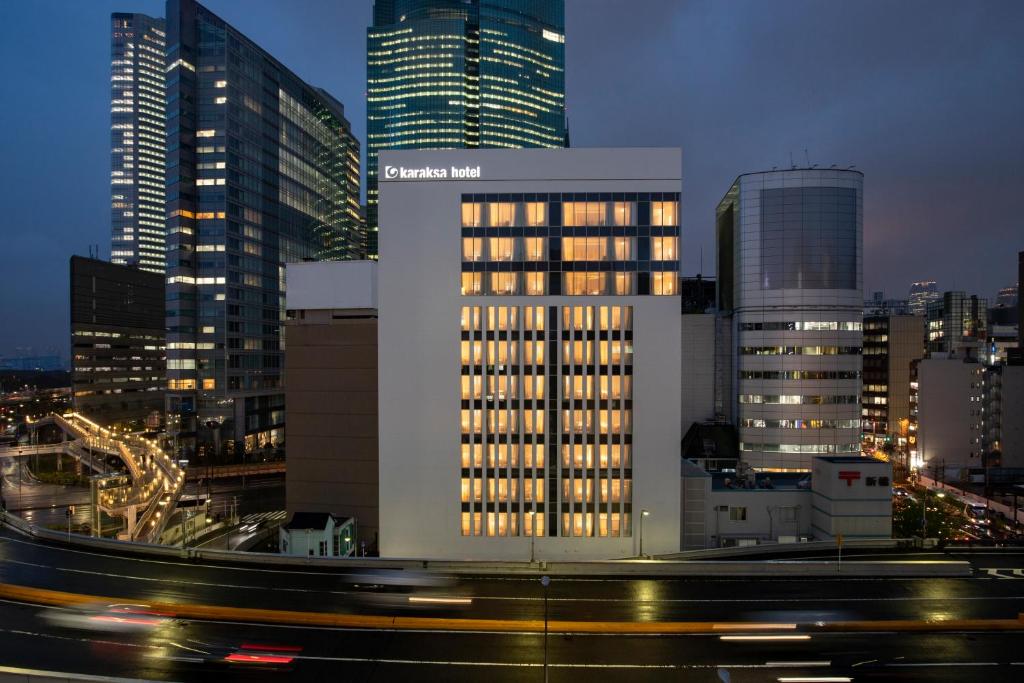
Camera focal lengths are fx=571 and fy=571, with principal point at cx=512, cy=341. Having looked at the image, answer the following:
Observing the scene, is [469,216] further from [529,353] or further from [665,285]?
[665,285]

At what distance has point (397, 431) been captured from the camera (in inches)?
2104

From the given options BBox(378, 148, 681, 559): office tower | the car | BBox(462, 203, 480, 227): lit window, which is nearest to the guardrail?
the car

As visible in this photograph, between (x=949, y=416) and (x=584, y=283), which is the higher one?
(x=584, y=283)

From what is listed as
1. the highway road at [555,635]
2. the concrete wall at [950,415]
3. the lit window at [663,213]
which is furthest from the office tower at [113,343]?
the concrete wall at [950,415]

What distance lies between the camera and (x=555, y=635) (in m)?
28.1

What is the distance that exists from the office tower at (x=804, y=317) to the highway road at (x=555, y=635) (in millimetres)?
41133

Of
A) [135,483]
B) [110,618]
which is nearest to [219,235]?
[135,483]

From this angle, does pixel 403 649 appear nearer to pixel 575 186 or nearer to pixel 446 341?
pixel 446 341

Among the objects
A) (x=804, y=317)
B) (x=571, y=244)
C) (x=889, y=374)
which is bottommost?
(x=889, y=374)

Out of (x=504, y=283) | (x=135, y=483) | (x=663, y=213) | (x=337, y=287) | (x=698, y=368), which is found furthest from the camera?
(x=698, y=368)

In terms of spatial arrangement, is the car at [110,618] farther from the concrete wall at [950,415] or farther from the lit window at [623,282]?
the concrete wall at [950,415]

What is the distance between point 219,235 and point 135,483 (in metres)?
71.5

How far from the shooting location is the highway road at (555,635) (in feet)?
81.5

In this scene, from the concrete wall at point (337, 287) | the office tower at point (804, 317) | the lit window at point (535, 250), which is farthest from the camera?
the office tower at point (804, 317)
